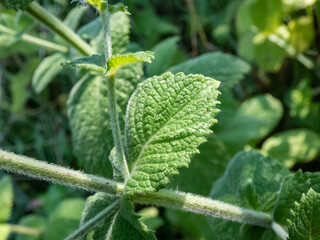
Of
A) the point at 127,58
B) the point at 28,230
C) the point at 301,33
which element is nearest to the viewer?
the point at 127,58

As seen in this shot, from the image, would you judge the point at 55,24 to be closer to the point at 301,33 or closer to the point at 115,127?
the point at 115,127

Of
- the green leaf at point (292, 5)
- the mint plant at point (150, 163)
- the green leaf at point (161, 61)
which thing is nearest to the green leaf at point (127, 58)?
the mint plant at point (150, 163)

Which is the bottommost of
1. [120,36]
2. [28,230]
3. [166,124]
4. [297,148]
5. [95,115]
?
[28,230]

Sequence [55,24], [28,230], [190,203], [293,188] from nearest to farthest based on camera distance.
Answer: [190,203], [293,188], [55,24], [28,230]

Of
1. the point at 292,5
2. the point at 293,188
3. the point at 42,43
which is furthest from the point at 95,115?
the point at 292,5

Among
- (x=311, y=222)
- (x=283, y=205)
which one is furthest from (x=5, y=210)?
(x=311, y=222)

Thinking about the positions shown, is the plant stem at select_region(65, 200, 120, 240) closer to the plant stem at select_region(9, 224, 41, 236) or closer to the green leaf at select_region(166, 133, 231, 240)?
the green leaf at select_region(166, 133, 231, 240)

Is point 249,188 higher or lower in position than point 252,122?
higher
